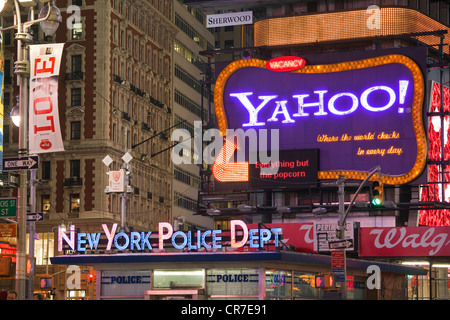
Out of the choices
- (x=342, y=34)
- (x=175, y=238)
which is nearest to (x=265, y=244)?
(x=175, y=238)

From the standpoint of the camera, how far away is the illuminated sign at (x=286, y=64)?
62.9 meters

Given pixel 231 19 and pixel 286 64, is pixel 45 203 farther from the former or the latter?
pixel 286 64

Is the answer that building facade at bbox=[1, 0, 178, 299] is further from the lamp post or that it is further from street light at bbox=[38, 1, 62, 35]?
street light at bbox=[38, 1, 62, 35]

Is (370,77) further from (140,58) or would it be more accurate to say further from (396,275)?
(140,58)

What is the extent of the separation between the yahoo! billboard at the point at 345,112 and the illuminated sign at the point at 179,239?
15.3m

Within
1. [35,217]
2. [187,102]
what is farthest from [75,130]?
[35,217]

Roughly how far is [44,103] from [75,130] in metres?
71.4

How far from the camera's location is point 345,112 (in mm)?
61438

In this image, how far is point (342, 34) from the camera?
64375 mm

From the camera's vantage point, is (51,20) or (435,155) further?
(435,155)

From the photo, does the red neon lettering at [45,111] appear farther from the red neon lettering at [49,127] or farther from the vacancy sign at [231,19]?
the vacancy sign at [231,19]

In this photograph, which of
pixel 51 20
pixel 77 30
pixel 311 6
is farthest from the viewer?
pixel 77 30

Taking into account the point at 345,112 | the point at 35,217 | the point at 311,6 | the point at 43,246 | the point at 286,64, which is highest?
the point at 311,6

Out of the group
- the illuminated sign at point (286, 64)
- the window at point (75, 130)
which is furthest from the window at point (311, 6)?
the window at point (75, 130)
